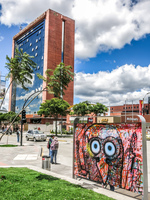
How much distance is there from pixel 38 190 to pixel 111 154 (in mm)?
2820

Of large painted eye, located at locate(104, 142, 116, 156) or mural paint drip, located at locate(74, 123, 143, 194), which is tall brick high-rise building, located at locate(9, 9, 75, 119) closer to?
mural paint drip, located at locate(74, 123, 143, 194)

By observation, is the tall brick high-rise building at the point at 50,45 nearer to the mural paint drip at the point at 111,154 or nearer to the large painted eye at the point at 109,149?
the mural paint drip at the point at 111,154

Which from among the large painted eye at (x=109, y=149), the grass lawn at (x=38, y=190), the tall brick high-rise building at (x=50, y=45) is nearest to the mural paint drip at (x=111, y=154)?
the large painted eye at (x=109, y=149)

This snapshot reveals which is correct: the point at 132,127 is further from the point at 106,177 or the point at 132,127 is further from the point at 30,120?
the point at 30,120

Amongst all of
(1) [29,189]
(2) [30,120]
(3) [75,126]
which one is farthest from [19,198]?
(2) [30,120]

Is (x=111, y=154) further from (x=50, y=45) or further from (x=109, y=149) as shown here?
(x=50, y=45)

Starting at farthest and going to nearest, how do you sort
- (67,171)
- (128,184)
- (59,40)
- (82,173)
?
(59,40) < (67,171) < (82,173) < (128,184)

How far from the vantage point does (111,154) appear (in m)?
7.25

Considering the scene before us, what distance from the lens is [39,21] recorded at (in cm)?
8500

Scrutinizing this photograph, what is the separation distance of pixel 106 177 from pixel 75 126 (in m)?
2.66

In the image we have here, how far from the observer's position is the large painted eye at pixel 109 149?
719 cm

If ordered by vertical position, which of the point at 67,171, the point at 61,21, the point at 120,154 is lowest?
the point at 67,171

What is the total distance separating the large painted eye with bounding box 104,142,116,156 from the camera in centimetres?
719

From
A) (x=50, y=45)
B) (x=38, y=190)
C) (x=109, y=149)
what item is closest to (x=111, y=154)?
(x=109, y=149)
